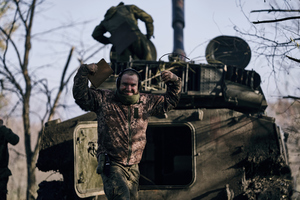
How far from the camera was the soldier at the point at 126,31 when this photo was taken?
7.68 metres

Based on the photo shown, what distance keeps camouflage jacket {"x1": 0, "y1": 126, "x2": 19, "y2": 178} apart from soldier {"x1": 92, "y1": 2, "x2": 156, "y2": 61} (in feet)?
7.93

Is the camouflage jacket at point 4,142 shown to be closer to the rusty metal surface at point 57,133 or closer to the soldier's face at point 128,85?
the rusty metal surface at point 57,133

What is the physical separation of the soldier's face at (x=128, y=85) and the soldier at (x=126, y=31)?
389 cm

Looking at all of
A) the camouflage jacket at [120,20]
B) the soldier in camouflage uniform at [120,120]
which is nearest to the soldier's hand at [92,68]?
the soldier in camouflage uniform at [120,120]

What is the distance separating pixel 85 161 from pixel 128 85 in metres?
2.20

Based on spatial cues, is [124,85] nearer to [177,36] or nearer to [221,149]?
[221,149]

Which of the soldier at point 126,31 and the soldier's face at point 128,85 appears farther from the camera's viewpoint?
the soldier at point 126,31

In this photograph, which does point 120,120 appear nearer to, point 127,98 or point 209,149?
point 127,98

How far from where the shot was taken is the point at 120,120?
12.1 feet

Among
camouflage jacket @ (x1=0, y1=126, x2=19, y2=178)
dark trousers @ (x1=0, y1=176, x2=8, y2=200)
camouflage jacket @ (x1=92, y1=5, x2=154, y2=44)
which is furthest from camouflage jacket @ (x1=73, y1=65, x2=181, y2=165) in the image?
camouflage jacket @ (x1=92, y1=5, x2=154, y2=44)

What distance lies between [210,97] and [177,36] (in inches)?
174

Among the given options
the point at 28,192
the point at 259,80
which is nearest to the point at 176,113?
the point at 259,80

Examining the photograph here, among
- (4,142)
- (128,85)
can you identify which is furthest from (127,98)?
(4,142)

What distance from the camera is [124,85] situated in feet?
12.2
